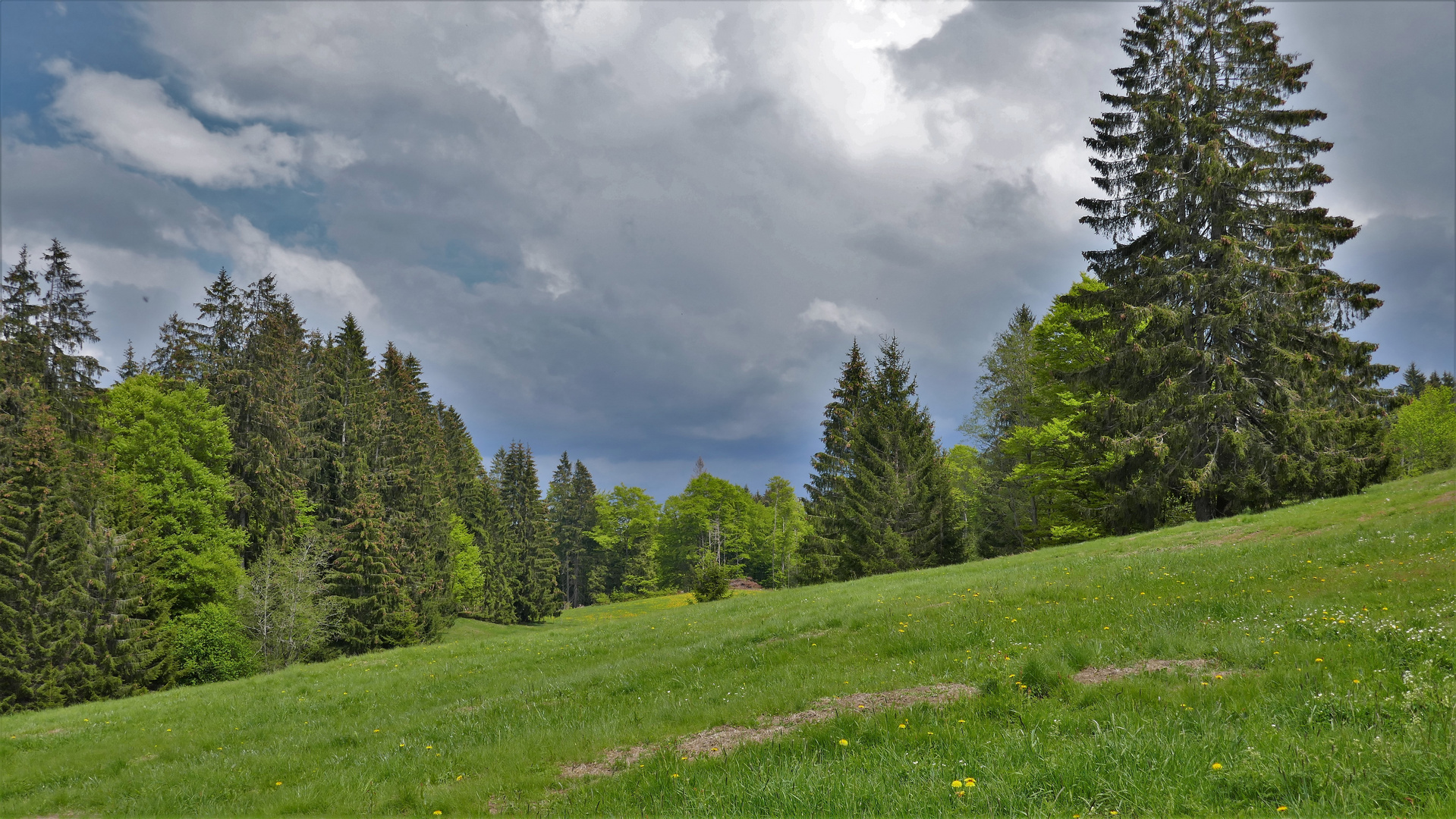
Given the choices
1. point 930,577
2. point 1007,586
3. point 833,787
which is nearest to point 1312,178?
point 930,577

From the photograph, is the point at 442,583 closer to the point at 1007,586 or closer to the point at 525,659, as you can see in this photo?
the point at 525,659

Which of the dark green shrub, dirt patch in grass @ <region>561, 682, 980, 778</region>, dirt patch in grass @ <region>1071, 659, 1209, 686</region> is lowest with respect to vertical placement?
the dark green shrub

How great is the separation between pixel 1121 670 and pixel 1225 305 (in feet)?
84.4

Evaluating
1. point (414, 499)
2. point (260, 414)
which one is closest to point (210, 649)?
point (260, 414)

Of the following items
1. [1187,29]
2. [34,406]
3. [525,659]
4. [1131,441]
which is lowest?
[525,659]

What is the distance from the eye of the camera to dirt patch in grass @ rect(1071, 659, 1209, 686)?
7461 millimetres

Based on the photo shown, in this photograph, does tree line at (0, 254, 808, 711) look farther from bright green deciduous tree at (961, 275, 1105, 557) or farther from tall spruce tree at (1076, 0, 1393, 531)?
tall spruce tree at (1076, 0, 1393, 531)

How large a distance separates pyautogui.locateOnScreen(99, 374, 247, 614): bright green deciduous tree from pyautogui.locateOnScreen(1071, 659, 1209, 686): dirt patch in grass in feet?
129

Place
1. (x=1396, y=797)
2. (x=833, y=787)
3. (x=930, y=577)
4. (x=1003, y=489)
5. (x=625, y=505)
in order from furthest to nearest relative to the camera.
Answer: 1. (x=625, y=505)
2. (x=1003, y=489)
3. (x=930, y=577)
4. (x=833, y=787)
5. (x=1396, y=797)

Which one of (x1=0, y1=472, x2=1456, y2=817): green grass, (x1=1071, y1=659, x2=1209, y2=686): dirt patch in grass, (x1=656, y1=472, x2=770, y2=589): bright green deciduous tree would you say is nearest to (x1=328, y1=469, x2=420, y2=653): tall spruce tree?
(x1=0, y1=472, x2=1456, y2=817): green grass

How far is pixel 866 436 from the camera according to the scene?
4012 cm

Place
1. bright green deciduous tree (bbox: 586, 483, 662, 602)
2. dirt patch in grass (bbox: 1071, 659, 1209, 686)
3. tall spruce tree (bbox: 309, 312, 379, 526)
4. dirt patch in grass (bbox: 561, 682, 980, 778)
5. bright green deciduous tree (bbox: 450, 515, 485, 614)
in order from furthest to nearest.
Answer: bright green deciduous tree (bbox: 586, 483, 662, 602)
bright green deciduous tree (bbox: 450, 515, 485, 614)
tall spruce tree (bbox: 309, 312, 379, 526)
dirt patch in grass (bbox: 1071, 659, 1209, 686)
dirt patch in grass (bbox: 561, 682, 980, 778)

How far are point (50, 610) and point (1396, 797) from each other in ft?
141

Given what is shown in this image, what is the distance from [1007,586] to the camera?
14688mm
